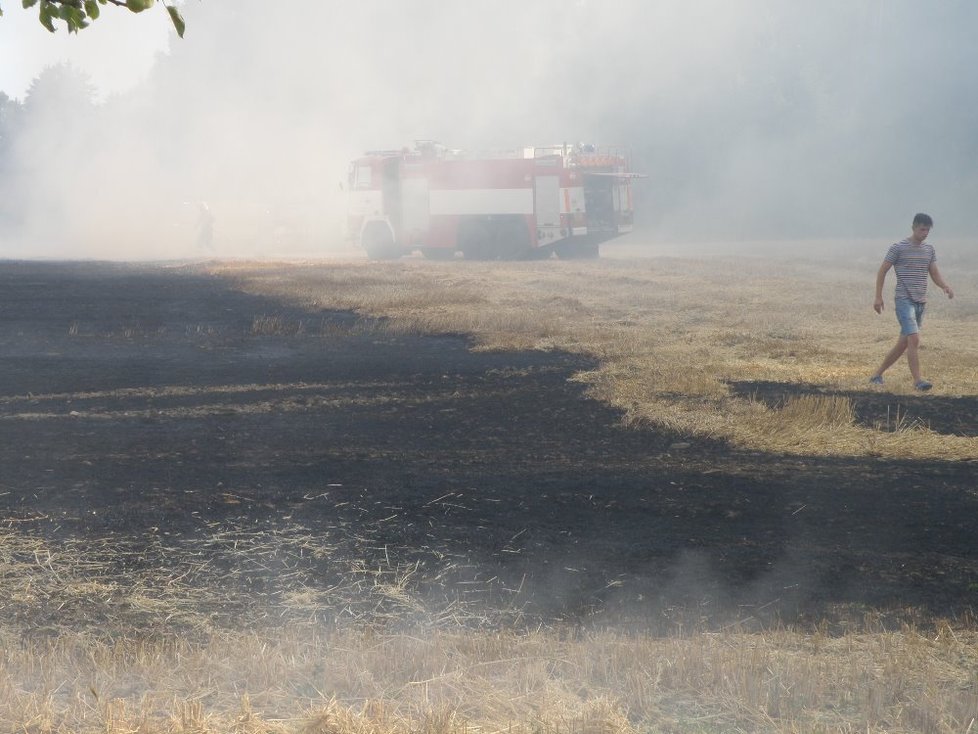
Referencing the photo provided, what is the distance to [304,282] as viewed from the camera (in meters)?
20.8

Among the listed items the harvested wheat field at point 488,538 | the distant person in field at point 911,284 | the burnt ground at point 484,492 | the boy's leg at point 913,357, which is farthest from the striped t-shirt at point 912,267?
the burnt ground at point 484,492

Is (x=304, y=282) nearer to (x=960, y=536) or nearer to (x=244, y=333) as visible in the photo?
(x=244, y=333)

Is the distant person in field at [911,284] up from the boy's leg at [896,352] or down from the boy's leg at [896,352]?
up

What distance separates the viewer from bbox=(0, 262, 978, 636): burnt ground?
199 inches

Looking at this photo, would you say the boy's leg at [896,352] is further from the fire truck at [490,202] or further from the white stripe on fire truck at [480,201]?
the white stripe on fire truck at [480,201]

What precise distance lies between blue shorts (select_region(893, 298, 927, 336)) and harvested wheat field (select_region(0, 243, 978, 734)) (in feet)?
1.98

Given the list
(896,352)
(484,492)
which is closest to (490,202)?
(896,352)

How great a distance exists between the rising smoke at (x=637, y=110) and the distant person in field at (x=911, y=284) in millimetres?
33024

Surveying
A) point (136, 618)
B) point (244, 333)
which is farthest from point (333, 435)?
point (244, 333)

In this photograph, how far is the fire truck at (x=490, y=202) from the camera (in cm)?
→ 3125

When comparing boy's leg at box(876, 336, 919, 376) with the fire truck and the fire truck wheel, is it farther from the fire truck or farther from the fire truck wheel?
the fire truck wheel

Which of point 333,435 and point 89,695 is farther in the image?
point 333,435

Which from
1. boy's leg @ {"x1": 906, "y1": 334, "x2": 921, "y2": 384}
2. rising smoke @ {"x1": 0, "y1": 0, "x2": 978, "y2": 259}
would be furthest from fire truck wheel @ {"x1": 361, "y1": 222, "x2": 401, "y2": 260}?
boy's leg @ {"x1": 906, "y1": 334, "x2": 921, "y2": 384}

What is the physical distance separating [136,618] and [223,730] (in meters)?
1.33
